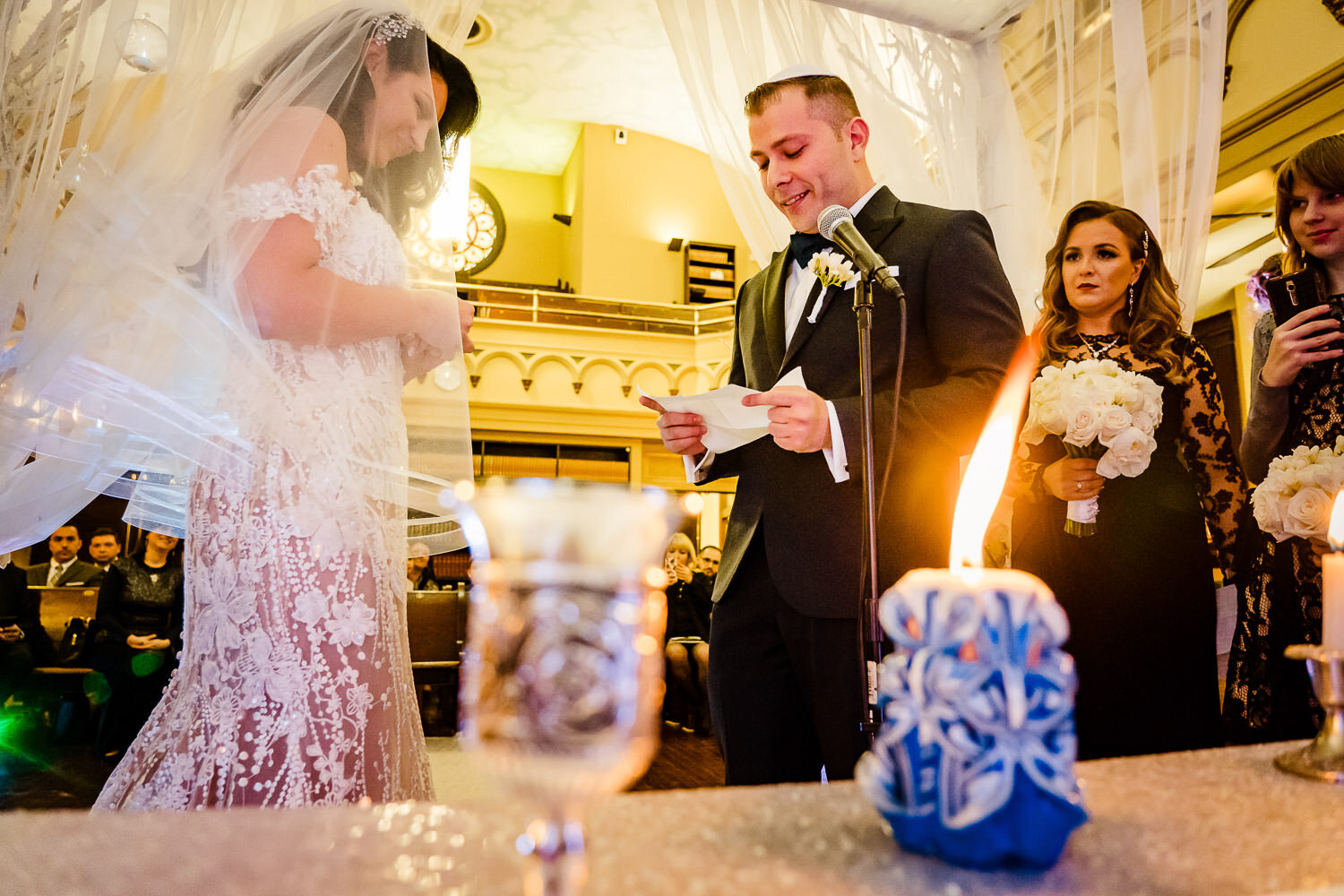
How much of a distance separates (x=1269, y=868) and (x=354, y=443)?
137cm

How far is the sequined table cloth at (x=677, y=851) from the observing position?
0.45 meters

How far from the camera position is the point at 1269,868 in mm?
485

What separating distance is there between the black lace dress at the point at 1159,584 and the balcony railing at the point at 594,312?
10107 mm

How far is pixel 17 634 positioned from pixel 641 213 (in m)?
10.4

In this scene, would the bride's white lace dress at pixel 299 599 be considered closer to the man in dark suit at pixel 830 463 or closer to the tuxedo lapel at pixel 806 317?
the man in dark suit at pixel 830 463

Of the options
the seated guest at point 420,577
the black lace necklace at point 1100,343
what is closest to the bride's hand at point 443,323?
the black lace necklace at point 1100,343

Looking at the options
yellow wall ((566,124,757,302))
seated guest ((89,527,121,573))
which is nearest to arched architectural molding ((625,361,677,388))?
yellow wall ((566,124,757,302))

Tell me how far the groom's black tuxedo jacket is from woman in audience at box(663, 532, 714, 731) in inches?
184

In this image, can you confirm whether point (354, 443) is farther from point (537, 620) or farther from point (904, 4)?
point (904, 4)

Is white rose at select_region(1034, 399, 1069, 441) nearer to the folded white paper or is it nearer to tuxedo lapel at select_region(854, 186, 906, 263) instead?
tuxedo lapel at select_region(854, 186, 906, 263)

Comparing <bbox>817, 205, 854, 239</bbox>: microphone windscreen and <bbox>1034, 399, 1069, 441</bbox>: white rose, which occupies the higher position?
<bbox>817, 205, 854, 239</bbox>: microphone windscreen

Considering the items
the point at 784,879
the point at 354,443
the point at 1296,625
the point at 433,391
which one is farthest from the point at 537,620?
the point at 1296,625

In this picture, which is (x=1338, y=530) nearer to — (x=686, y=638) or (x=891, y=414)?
(x=891, y=414)

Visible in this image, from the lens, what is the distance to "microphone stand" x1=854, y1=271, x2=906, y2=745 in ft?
4.07
